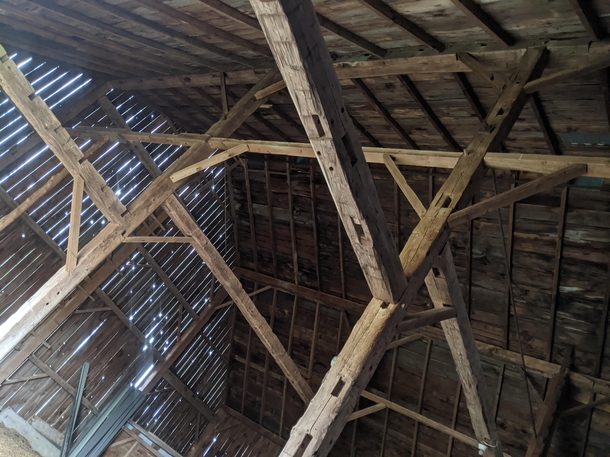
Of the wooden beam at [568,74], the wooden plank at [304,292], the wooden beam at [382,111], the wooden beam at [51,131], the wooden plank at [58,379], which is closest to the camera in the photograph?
the wooden beam at [568,74]

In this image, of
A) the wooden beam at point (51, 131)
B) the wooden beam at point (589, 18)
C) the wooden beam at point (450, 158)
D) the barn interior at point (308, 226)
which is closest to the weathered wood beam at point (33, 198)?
the barn interior at point (308, 226)

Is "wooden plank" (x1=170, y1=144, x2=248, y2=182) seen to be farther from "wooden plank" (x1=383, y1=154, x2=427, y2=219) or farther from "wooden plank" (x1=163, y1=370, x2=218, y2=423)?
"wooden plank" (x1=163, y1=370, x2=218, y2=423)

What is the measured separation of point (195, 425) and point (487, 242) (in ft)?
19.5

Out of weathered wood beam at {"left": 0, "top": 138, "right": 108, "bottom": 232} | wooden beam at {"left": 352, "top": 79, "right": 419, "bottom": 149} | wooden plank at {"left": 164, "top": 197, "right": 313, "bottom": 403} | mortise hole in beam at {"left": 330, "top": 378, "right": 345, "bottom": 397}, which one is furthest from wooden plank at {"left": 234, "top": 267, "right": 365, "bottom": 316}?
mortise hole in beam at {"left": 330, "top": 378, "right": 345, "bottom": 397}

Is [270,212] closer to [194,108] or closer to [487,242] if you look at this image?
[194,108]

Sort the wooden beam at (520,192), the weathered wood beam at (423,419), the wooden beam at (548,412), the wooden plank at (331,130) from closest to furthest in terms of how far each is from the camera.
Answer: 1. the wooden plank at (331,130)
2. the wooden beam at (520,192)
3. the wooden beam at (548,412)
4. the weathered wood beam at (423,419)

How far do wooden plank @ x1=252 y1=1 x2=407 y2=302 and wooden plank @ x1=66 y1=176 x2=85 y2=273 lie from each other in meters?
2.59

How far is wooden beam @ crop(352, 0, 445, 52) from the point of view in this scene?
2998 millimetres

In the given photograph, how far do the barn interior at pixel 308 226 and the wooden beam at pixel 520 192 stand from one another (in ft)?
0.05

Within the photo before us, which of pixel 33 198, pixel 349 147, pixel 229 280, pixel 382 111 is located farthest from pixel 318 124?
pixel 33 198

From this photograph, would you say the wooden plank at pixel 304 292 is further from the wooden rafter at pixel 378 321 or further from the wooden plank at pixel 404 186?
the wooden rafter at pixel 378 321

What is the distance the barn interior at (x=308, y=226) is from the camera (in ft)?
9.09

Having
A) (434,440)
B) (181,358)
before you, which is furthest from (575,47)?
(181,358)

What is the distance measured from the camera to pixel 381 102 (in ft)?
15.3
